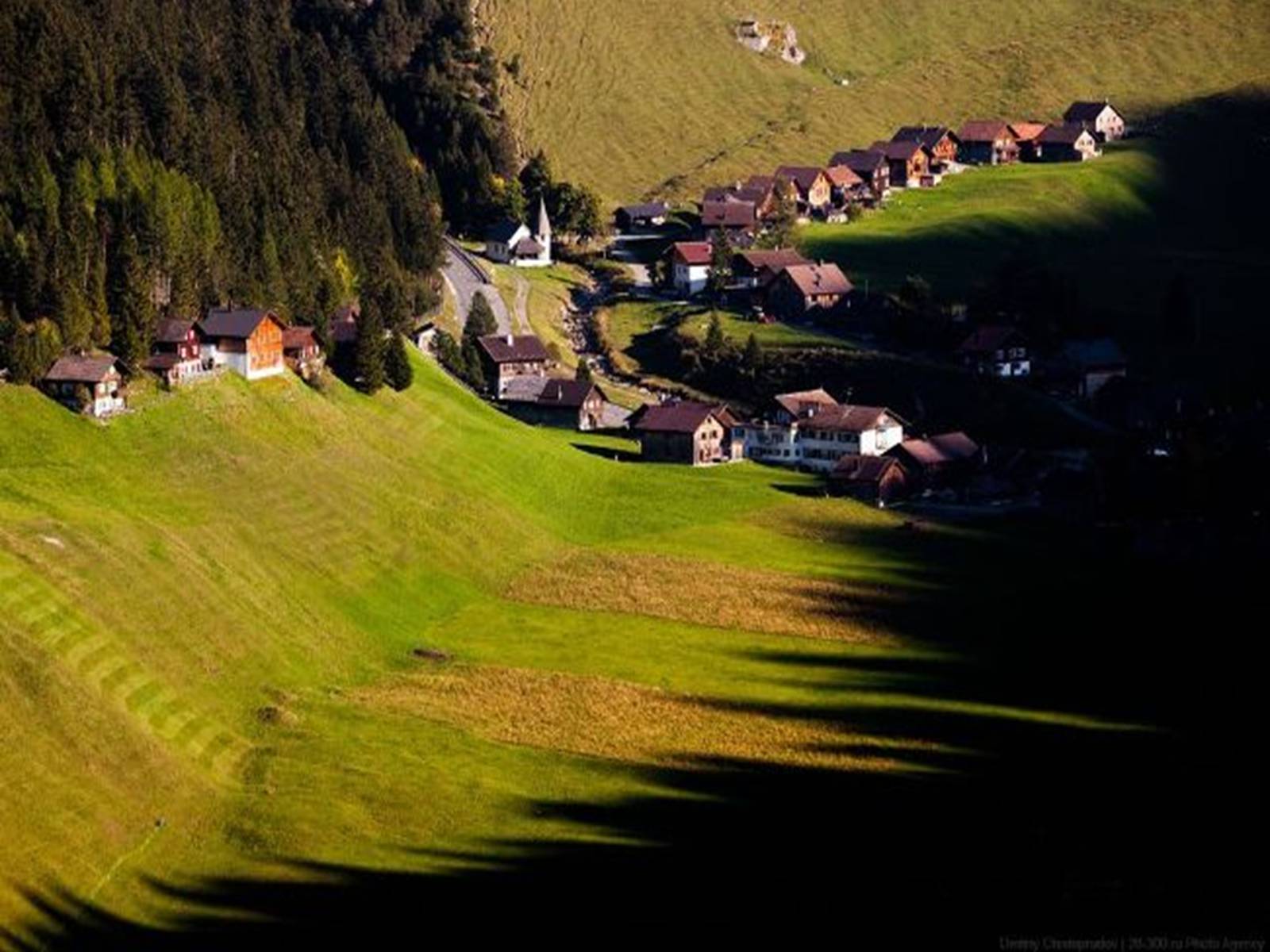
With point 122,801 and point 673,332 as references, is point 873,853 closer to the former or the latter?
point 122,801

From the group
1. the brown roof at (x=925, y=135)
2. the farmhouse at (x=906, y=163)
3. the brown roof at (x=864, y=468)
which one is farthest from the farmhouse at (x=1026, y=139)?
the brown roof at (x=864, y=468)

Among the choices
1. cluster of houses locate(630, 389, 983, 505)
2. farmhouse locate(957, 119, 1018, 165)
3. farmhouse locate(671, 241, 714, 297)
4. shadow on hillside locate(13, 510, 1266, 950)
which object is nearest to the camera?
shadow on hillside locate(13, 510, 1266, 950)

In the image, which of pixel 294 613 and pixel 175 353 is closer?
pixel 294 613

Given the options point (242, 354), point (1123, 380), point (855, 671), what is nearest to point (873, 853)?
point (855, 671)

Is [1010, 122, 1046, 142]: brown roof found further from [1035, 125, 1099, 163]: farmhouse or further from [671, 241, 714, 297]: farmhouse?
[671, 241, 714, 297]: farmhouse

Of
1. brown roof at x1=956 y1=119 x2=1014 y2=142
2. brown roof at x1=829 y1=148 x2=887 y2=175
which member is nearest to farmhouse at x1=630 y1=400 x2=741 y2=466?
brown roof at x1=829 y1=148 x2=887 y2=175

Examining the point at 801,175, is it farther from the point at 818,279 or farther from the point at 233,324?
the point at 233,324

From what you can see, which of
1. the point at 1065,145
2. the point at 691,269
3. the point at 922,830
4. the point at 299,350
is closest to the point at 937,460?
the point at 299,350
